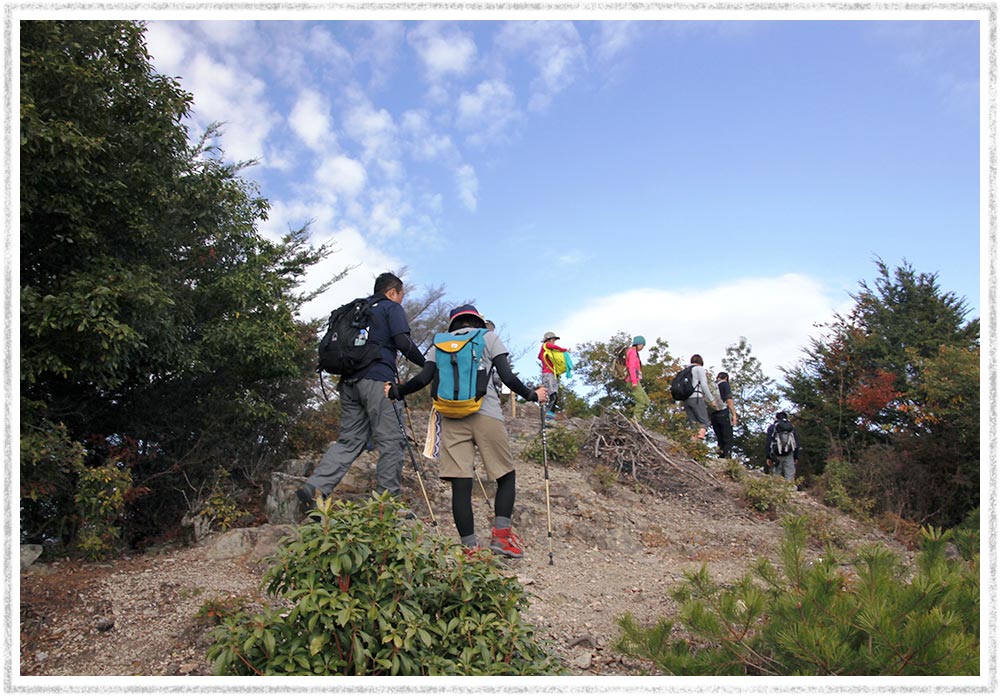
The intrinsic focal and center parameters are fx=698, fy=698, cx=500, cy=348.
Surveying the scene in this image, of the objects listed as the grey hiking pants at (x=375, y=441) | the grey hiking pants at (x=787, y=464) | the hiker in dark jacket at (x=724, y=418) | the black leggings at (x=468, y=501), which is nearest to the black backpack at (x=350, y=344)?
the grey hiking pants at (x=375, y=441)

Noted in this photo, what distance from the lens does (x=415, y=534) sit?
3.59 m

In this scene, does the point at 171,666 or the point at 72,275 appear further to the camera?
the point at 72,275

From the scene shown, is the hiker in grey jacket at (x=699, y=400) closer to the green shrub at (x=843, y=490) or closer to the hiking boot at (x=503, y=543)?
the green shrub at (x=843, y=490)

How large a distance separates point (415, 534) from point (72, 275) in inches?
187

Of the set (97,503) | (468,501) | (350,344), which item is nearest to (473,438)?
(468,501)

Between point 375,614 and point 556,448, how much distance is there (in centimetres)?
727

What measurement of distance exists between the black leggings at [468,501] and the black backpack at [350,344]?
1263 millimetres

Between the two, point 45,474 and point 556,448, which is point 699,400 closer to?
point 556,448

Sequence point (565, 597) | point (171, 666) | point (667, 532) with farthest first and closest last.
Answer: point (667, 532) → point (565, 597) → point (171, 666)

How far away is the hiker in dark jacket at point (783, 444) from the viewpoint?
13.5 m

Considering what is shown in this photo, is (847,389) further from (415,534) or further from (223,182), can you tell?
(415,534)

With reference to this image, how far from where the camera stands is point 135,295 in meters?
6.55

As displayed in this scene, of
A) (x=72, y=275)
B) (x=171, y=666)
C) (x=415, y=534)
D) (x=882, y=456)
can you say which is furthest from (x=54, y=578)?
(x=882, y=456)

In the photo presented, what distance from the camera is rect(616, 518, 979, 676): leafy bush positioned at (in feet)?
9.78
